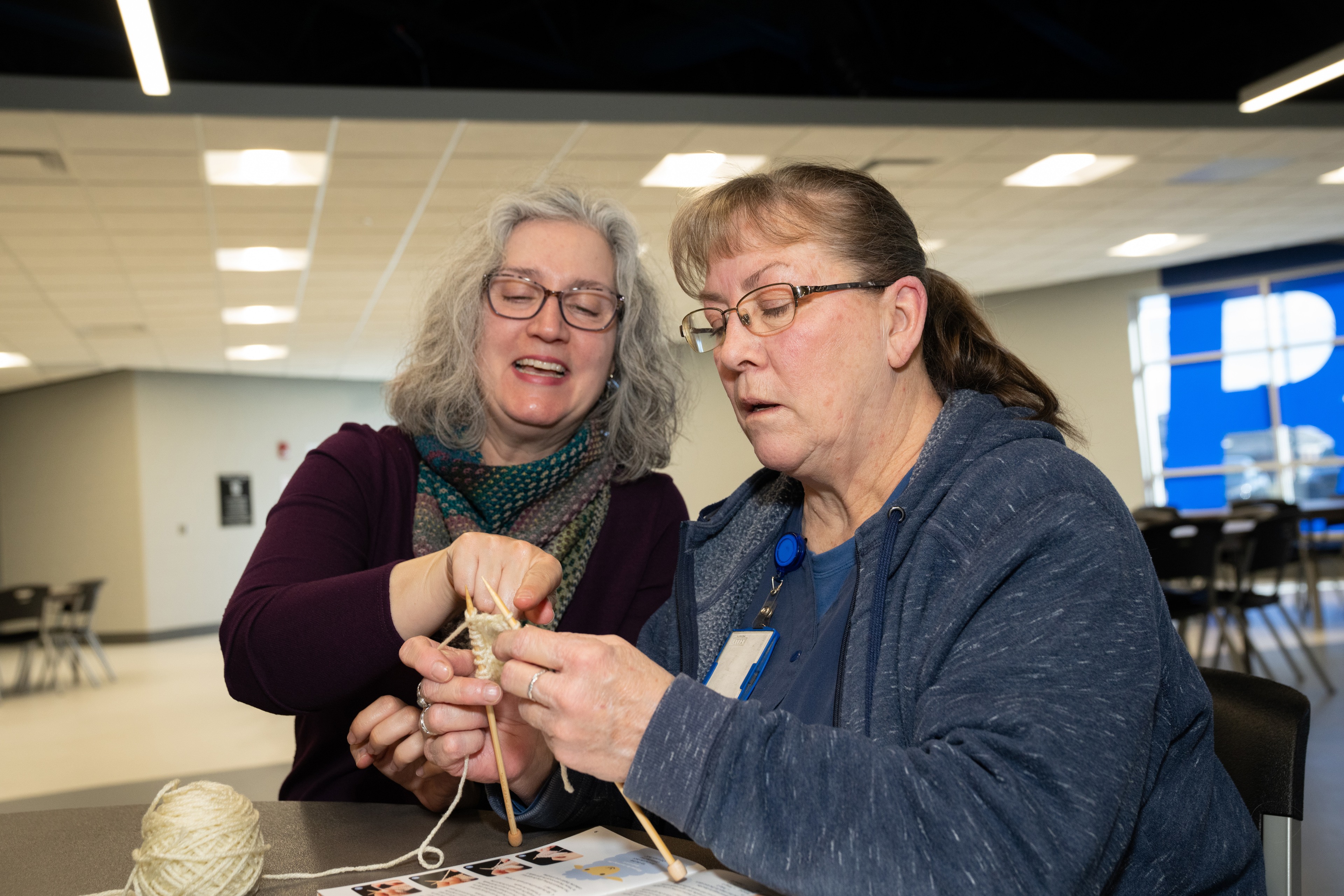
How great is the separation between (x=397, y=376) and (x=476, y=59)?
6668mm

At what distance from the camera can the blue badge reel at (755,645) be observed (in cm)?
124

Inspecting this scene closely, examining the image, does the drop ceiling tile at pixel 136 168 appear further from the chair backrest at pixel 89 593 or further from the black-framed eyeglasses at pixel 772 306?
the black-framed eyeglasses at pixel 772 306

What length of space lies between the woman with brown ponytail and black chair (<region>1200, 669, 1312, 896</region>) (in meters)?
0.03

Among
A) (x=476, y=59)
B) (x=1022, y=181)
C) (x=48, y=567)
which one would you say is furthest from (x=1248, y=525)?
(x=48, y=567)

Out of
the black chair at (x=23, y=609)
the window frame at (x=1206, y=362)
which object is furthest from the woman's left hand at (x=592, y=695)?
the window frame at (x=1206, y=362)

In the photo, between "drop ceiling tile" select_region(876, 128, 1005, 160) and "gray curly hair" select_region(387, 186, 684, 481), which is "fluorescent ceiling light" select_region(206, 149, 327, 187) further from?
"gray curly hair" select_region(387, 186, 684, 481)

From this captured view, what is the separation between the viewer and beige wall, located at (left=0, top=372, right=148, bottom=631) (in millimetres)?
12805

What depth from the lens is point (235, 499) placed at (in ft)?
44.8

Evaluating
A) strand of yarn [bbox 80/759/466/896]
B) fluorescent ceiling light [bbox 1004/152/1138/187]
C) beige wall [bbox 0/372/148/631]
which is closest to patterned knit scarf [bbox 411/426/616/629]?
strand of yarn [bbox 80/759/466/896]

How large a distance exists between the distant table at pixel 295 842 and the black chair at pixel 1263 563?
5121 millimetres

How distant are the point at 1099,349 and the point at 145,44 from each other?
10.2 metres

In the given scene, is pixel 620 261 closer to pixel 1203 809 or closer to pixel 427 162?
pixel 1203 809

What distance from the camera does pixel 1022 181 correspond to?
23.2ft

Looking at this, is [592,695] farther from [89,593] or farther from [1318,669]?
[89,593]
